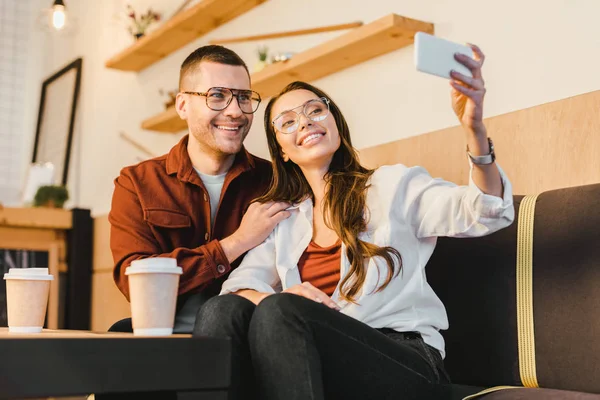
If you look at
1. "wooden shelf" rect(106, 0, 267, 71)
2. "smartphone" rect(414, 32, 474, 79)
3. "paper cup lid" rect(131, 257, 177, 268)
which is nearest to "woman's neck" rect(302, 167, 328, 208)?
"smartphone" rect(414, 32, 474, 79)

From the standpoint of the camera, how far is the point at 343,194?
181 cm

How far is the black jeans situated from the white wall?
3.31 feet

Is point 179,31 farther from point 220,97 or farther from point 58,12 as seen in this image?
point 220,97

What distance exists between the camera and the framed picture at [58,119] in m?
4.82

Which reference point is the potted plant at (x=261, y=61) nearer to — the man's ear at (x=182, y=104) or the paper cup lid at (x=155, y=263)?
the man's ear at (x=182, y=104)

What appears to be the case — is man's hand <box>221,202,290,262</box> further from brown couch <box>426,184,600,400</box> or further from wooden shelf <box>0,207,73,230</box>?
wooden shelf <box>0,207,73,230</box>

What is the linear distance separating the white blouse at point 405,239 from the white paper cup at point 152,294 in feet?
1.68

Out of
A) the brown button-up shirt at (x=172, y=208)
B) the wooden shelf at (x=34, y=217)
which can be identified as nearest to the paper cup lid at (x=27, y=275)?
the brown button-up shirt at (x=172, y=208)

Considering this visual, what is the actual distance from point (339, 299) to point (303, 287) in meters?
0.14

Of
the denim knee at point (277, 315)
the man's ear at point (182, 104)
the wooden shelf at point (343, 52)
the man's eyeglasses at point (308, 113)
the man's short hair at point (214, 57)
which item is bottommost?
the denim knee at point (277, 315)

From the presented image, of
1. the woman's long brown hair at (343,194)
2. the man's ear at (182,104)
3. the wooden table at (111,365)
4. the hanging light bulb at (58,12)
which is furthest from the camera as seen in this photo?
the hanging light bulb at (58,12)

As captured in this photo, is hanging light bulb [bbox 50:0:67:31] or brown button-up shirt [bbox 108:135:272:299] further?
hanging light bulb [bbox 50:0:67:31]

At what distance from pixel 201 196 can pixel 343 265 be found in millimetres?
534

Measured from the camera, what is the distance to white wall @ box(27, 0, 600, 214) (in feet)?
7.05
